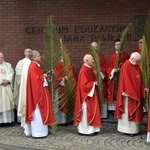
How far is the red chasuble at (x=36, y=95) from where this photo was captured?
8234mm

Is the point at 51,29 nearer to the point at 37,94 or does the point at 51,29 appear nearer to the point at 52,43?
the point at 52,43

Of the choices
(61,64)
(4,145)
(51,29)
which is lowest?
(4,145)

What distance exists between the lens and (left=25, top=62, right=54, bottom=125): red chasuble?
8234mm

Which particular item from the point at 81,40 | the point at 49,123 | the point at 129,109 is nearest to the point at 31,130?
the point at 49,123

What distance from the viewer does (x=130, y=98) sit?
27.2ft

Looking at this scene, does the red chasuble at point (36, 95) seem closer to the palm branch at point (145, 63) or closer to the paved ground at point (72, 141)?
the paved ground at point (72, 141)

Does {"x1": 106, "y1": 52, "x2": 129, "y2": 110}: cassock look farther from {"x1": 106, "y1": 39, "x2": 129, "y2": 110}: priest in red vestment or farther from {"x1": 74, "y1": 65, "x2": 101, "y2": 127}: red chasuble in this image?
{"x1": 74, "y1": 65, "x2": 101, "y2": 127}: red chasuble

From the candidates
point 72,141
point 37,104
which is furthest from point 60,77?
point 72,141

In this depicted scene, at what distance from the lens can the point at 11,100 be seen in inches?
383

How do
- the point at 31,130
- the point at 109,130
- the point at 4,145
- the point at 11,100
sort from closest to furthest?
the point at 4,145, the point at 31,130, the point at 109,130, the point at 11,100

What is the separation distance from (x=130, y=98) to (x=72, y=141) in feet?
5.12

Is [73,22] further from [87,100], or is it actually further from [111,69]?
[87,100]

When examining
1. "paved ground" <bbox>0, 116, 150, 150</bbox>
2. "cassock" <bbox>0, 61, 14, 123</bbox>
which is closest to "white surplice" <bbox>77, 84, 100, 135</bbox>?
"paved ground" <bbox>0, 116, 150, 150</bbox>

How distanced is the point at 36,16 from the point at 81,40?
150cm
